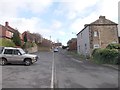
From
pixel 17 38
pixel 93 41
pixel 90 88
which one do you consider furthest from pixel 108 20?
pixel 90 88

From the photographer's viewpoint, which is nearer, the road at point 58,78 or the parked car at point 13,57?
the road at point 58,78

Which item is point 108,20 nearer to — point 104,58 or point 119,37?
point 119,37

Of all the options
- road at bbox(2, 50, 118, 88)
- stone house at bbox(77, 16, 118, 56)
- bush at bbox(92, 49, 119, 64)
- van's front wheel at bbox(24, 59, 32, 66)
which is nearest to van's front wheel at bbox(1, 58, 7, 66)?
van's front wheel at bbox(24, 59, 32, 66)

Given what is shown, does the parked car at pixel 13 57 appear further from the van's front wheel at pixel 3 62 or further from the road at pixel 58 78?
the road at pixel 58 78

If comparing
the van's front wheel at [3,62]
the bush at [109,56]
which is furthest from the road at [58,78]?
the bush at [109,56]

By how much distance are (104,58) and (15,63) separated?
11.2 meters

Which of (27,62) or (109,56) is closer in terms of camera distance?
(27,62)

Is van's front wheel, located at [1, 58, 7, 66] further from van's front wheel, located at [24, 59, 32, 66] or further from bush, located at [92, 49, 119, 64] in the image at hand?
bush, located at [92, 49, 119, 64]

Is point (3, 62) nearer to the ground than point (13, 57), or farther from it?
nearer to the ground

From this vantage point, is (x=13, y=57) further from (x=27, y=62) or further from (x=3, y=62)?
(x=27, y=62)

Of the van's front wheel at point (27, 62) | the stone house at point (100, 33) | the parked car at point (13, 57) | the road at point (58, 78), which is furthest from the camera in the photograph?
the stone house at point (100, 33)

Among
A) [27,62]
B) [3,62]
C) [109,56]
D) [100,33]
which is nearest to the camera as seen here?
[3,62]

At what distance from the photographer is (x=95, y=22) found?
46.4 m

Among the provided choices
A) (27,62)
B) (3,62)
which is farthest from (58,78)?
(3,62)
